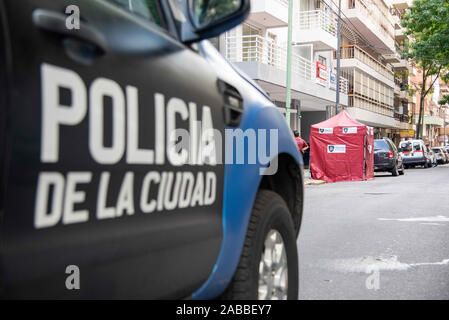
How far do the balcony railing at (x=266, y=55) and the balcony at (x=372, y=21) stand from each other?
8565mm

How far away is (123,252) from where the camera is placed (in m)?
1.71

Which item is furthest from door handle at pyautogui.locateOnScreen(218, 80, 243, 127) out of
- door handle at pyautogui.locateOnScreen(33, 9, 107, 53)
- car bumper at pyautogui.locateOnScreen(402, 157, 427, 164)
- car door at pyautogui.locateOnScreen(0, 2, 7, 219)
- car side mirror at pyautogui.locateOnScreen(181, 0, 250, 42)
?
car bumper at pyautogui.locateOnScreen(402, 157, 427, 164)

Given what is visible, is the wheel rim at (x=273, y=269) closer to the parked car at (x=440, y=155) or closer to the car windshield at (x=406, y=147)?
the car windshield at (x=406, y=147)

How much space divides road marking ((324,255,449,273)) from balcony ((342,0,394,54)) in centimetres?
3165

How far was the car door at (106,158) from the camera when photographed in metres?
1.37

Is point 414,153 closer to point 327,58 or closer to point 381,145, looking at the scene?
point 327,58

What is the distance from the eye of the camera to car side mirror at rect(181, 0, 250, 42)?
2.02 m

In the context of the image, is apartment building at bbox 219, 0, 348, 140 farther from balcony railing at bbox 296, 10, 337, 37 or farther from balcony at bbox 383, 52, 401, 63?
balcony at bbox 383, 52, 401, 63

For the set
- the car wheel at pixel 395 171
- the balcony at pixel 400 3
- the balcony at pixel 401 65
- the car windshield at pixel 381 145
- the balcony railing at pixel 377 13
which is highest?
the balcony at pixel 400 3

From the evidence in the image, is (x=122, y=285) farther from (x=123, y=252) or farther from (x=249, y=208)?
(x=249, y=208)

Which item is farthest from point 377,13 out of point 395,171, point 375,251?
point 375,251

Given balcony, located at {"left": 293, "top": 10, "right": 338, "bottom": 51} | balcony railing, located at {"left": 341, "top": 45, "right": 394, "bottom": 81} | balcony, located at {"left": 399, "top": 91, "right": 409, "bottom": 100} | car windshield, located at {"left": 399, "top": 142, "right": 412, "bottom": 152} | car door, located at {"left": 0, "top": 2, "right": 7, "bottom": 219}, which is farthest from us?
balcony, located at {"left": 399, "top": 91, "right": 409, "bottom": 100}

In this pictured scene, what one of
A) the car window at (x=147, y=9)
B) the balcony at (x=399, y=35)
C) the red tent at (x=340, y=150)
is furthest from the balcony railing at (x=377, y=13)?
the car window at (x=147, y=9)
